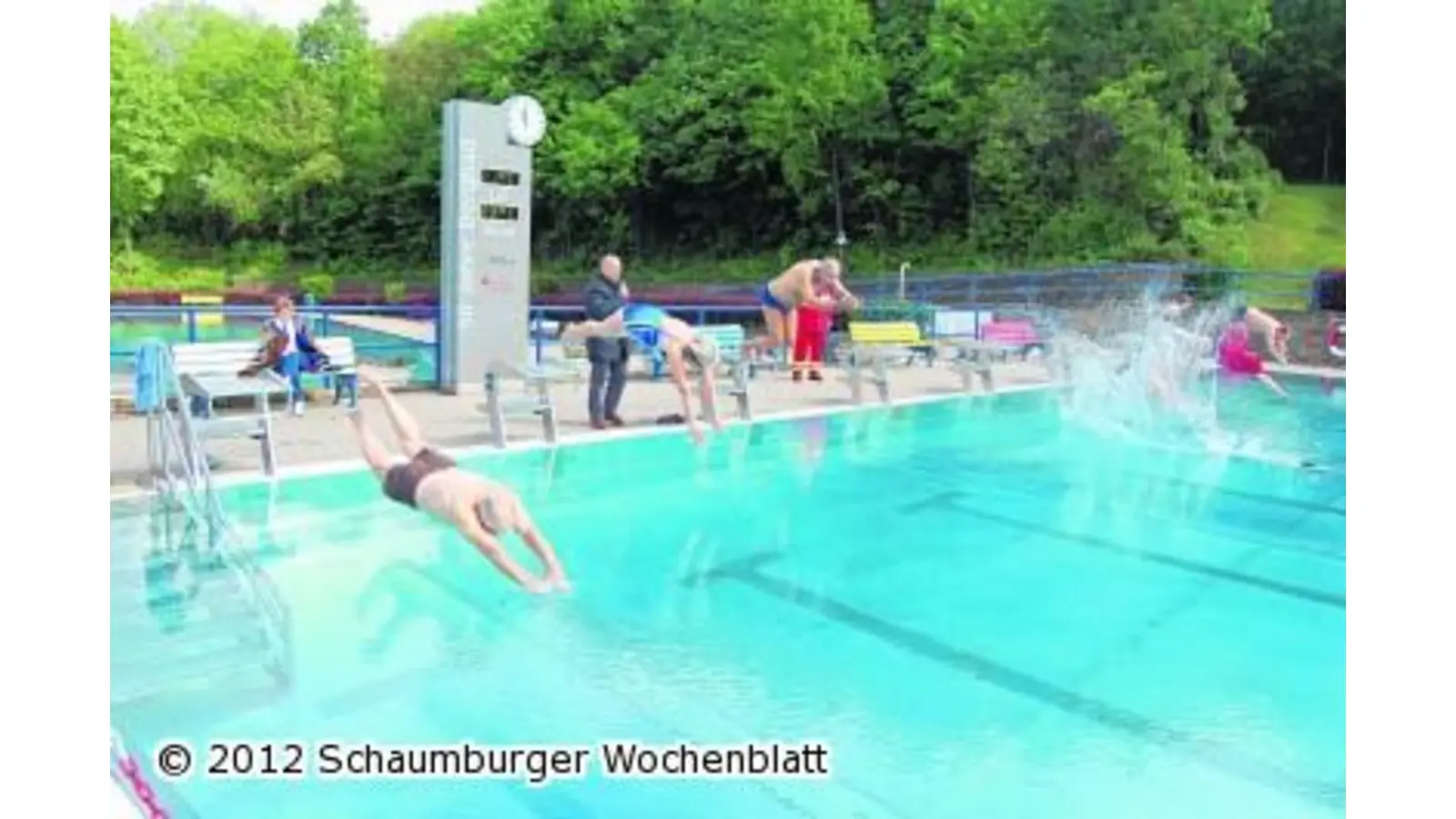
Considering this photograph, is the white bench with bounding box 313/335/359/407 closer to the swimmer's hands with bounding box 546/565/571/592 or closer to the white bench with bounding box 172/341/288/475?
the white bench with bounding box 172/341/288/475

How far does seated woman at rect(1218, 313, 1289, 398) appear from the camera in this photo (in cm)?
743

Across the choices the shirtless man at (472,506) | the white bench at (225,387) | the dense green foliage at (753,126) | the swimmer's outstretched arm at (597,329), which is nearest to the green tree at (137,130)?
the dense green foliage at (753,126)

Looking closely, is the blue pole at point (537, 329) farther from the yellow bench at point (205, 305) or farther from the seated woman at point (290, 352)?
the yellow bench at point (205, 305)

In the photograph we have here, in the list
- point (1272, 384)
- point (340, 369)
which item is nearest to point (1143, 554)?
point (1272, 384)

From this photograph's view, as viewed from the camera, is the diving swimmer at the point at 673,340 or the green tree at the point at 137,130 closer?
the green tree at the point at 137,130

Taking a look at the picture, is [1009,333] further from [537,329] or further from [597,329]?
[537,329]

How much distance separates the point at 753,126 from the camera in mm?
6375

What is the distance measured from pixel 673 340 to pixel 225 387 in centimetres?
203

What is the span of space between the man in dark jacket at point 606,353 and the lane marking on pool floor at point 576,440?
0.11 metres

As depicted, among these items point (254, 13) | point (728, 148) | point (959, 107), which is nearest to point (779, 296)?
point (728, 148)

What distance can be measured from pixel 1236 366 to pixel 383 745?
5839 mm

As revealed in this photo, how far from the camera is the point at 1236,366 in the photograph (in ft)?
25.0

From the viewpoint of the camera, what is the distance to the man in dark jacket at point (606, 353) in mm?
5859
